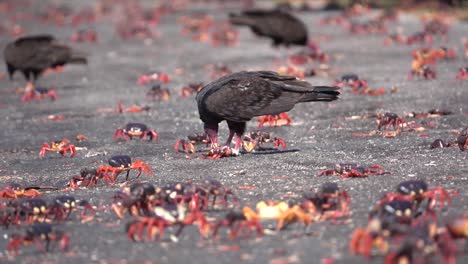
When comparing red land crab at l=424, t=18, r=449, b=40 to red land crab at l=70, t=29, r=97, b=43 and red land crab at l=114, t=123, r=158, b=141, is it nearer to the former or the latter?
red land crab at l=70, t=29, r=97, b=43

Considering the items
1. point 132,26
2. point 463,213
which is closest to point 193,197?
point 463,213

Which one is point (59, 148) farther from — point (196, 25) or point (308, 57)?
point (196, 25)

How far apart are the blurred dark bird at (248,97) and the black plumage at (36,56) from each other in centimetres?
918

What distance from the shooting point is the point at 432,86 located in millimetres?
16016

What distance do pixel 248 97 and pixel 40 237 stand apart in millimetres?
3947

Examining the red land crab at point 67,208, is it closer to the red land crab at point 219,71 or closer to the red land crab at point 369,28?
the red land crab at point 219,71

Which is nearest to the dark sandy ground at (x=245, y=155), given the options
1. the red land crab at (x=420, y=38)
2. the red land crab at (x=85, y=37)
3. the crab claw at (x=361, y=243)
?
the crab claw at (x=361, y=243)

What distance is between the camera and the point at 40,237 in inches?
303

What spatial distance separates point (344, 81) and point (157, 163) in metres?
5.42

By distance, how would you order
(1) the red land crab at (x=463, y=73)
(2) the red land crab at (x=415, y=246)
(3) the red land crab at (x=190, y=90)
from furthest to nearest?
(3) the red land crab at (x=190, y=90) → (1) the red land crab at (x=463, y=73) → (2) the red land crab at (x=415, y=246)

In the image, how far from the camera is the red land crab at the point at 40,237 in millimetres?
7695

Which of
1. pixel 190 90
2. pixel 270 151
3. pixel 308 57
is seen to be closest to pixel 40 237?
pixel 270 151

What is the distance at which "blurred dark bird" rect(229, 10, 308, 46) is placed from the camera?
71.9 feet

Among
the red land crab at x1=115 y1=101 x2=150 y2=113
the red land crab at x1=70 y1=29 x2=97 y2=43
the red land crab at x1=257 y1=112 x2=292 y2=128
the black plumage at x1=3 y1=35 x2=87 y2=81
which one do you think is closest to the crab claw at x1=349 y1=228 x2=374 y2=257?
the red land crab at x1=257 y1=112 x2=292 y2=128
